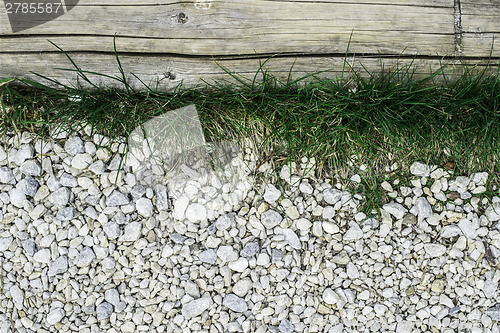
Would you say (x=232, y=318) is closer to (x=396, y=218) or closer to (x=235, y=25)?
(x=396, y=218)

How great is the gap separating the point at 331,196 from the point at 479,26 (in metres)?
1.38

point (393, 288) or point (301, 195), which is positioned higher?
point (301, 195)

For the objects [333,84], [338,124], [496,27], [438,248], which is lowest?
[438,248]

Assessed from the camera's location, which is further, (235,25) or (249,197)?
(249,197)

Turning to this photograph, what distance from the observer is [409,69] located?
2580 mm

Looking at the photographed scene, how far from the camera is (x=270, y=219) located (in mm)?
2562

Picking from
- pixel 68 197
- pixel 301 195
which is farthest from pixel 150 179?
pixel 301 195

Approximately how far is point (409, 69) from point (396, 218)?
3.08 feet

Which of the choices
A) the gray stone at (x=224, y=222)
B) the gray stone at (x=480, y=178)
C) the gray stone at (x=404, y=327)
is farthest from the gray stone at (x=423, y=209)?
the gray stone at (x=224, y=222)

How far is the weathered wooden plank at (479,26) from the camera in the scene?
2508 mm

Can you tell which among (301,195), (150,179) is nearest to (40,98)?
(150,179)

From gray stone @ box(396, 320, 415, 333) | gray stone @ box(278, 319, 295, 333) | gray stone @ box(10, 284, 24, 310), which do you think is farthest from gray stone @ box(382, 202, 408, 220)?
gray stone @ box(10, 284, 24, 310)

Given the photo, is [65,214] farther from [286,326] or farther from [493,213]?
[493,213]

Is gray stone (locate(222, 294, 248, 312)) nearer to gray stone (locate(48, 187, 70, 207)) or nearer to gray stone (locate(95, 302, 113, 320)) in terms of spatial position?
gray stone (locate(95, 302, 113, 320))
